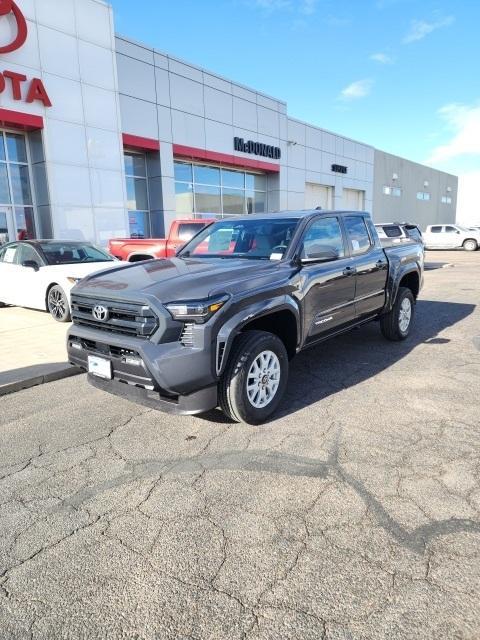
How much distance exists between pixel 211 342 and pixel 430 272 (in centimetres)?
1600

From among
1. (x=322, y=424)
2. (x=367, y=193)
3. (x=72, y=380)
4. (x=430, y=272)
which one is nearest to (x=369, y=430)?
(x=322, y=424)

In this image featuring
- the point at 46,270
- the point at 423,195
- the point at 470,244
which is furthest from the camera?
the point at 423,195

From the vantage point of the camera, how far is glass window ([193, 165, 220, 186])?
76.4ft

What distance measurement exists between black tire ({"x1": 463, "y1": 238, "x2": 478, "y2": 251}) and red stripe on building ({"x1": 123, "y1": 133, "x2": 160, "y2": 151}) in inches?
868

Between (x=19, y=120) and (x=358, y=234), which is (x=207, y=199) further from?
(x=358, y=234)

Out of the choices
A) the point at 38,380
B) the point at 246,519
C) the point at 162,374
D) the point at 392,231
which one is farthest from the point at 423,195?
the point at 246,519

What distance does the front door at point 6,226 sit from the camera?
15750 mm

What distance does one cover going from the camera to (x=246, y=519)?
264 centimetres

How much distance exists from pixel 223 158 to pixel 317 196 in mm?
11584

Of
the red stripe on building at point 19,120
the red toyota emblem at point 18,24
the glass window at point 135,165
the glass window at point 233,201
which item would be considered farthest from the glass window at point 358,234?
the glass window at point 233,201

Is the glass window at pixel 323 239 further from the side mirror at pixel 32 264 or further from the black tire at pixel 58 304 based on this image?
the side mirror at pixel 32 264

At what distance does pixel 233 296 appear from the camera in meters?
3.57

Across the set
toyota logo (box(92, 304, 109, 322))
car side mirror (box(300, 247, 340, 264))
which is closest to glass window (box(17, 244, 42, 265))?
toyota logo (box(92, 304, 109, 322))

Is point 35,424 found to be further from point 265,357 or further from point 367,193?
point 367,193
